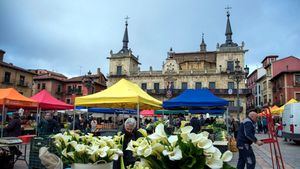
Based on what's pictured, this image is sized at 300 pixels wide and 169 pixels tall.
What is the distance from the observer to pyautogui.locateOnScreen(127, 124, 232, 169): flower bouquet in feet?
4.51

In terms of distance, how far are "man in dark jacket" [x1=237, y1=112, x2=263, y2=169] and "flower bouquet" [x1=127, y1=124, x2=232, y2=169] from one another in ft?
14.8

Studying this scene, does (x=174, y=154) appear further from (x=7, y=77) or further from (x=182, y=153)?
(x=7, y=77)

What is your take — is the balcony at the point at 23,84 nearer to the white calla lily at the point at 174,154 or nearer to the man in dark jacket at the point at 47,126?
the man in dark jacket at the point at 47,126

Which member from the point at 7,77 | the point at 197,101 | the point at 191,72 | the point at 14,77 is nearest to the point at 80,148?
the point at 197,101

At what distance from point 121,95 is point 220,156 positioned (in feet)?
20.6

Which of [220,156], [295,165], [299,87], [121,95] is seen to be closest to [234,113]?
[299,87]

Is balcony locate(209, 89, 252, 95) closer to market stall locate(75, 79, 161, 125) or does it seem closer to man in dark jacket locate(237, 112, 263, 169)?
market stall locate(75, 79, 161, 125)

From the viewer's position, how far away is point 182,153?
1386 millimetres

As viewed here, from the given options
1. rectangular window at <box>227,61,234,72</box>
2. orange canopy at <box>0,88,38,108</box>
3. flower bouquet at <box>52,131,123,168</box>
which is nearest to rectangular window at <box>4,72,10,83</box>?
orange canopy at <box>0,88,38,108</box>

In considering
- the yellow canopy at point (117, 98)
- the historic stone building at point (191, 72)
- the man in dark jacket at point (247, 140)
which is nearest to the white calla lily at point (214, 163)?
the man in dark jacket at point (247, 140)

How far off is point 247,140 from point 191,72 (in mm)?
44783

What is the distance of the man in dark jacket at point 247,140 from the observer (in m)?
5.52

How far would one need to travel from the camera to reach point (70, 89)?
5466cm

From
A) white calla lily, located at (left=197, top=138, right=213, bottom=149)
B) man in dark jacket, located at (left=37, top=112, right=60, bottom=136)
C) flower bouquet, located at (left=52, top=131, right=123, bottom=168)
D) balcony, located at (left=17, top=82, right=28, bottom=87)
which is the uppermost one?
balcony, located at (left=17, top=82, right=28, bottom=87)
